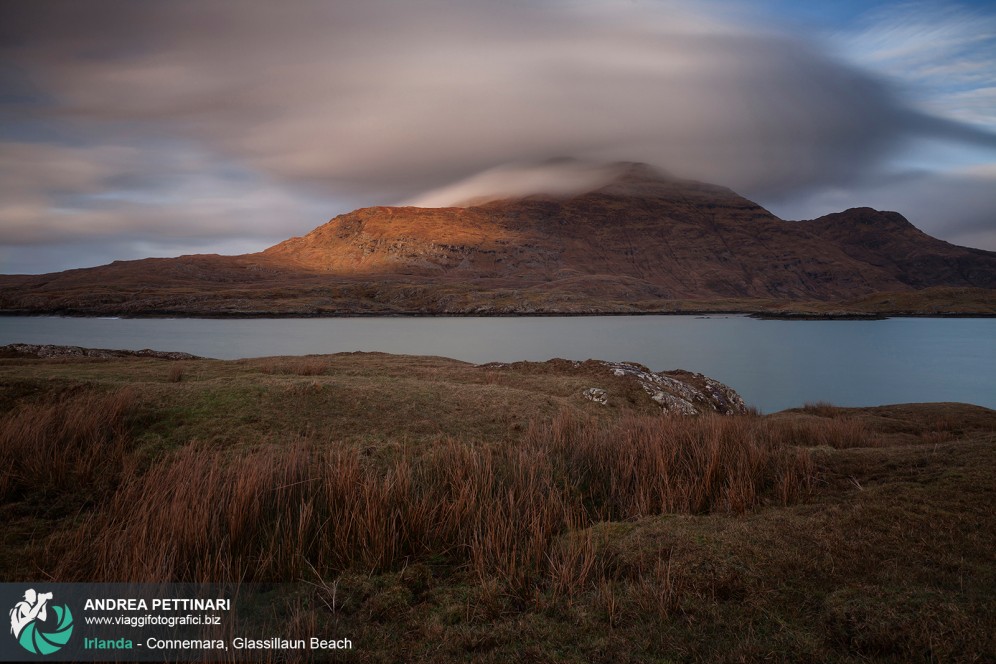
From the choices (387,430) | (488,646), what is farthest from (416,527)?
(387,430)

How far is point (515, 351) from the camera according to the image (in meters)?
55.3

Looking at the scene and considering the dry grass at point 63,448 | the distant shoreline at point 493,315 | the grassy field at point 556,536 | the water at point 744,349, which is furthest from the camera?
the distant shoreline at point 493,315

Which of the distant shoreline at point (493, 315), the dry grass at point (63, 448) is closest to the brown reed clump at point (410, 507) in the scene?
the dry grass at point (63, 448)

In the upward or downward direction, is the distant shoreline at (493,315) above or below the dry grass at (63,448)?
above

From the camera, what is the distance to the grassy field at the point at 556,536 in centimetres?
350

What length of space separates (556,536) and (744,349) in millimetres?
62608

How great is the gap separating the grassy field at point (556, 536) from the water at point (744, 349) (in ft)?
87.3

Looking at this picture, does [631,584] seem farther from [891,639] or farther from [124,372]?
[124,372]

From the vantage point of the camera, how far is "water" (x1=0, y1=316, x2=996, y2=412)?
38.7 meters

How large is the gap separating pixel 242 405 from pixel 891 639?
10722 millimetres

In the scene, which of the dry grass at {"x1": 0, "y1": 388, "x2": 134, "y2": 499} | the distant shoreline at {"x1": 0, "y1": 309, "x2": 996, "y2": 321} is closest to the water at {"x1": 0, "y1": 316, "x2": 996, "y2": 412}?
the distant shoreline at {"x1": 0, "y1": 309, "x2": 996, "y2": 321}

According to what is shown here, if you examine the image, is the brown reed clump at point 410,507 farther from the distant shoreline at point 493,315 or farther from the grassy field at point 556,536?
the distant shoreline at point 493,315

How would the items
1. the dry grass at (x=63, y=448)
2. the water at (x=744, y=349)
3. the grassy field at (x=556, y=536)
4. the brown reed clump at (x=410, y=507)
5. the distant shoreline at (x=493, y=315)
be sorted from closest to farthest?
the grassy field at (x=556, y=536)
the brown reed clump at (x=410, y=507)
the dry grass at (x=63, y=448)
the water at (x=744, y=349)
the distant shoreline at (x=493, y=315)

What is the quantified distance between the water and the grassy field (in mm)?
26607
